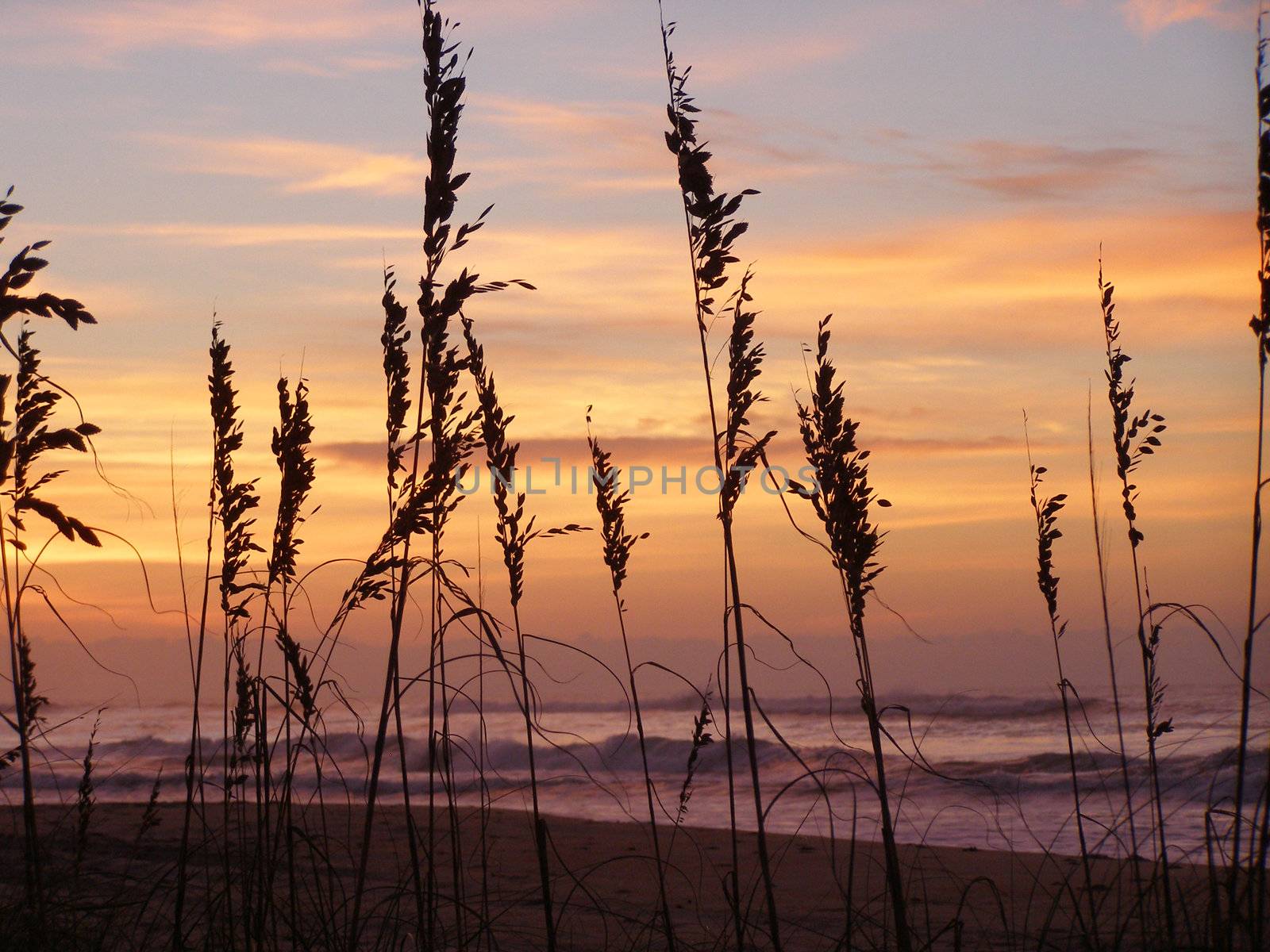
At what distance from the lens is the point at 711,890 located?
9.11m

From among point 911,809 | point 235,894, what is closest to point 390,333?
point 235,894

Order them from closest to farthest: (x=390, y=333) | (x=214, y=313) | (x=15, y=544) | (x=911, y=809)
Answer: (x=15, y=544), (x=390, y=333), (x=214, y=313), (x=911, y=809)

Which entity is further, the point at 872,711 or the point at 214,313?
the point at 214,313

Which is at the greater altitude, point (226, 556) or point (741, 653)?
point (226, 556)

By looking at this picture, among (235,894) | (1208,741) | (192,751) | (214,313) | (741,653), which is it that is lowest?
(1208,741)

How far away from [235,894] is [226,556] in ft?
13.2

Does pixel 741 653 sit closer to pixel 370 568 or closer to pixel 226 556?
pixel 370 568

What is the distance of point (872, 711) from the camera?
2898 millimetres

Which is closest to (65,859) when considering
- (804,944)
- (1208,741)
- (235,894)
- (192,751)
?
(235,894)

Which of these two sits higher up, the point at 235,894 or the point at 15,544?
the point at 15,544

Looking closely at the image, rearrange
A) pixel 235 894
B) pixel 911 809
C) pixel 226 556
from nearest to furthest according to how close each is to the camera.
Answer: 1. pixel 226 556
2. pixel 235 894
3. pixel 911 809

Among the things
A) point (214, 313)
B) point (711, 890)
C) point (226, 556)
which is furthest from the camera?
point (711, 890)

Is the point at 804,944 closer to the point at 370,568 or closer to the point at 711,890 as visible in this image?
the point at 711,890

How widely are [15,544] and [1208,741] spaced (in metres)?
21.1
